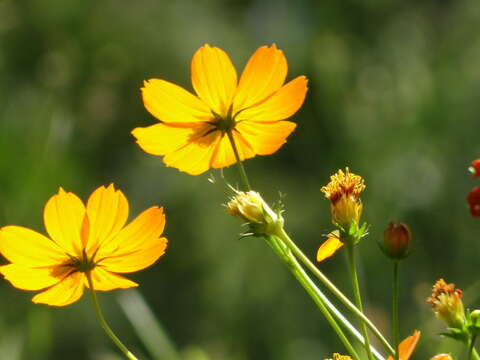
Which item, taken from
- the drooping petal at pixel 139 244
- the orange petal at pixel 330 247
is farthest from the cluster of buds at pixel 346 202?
the drooping petal at pixel 139 244

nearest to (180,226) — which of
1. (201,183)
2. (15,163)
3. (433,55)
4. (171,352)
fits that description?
(201,183)

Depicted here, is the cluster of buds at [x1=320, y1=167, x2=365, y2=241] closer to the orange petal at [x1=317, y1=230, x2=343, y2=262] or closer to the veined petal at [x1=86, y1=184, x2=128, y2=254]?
the orange petal at [x1=317, y1=230, x2=343, y2=262]

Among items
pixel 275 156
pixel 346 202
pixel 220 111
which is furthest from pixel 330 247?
pixel 275 156

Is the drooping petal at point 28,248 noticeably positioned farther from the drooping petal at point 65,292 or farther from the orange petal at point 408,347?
the orange petal at point 408,347

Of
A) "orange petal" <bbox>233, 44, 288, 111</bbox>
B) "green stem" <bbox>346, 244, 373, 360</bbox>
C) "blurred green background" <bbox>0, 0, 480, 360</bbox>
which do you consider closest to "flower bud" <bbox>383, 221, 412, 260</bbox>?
"green stem" <bbox>346, 244, 373, 360</bbox>

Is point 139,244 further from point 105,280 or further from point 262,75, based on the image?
point 262,75

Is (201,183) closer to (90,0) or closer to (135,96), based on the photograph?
(135,96)
